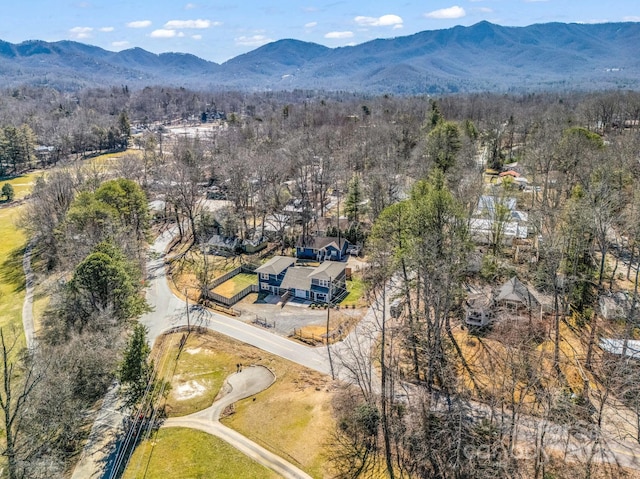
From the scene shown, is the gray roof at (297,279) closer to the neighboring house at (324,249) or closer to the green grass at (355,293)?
the green grass at (355,293)

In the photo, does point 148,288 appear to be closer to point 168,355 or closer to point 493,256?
point 168,355

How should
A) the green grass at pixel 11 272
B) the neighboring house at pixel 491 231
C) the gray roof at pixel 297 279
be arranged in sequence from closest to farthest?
1. the green grass at pixel 11 272
2. the gray roof at pixel 297 279
3. the neighboring house at pixel 491 231

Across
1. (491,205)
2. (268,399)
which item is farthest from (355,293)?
(491,205)

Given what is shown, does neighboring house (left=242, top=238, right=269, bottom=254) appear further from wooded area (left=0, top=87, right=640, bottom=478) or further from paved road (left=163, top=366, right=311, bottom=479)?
paved road (left=163, top=366, right=311, bottom=479)

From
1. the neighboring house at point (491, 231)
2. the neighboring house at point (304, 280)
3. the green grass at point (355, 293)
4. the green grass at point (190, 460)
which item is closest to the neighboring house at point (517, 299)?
the neighboring house at point (491, 231)

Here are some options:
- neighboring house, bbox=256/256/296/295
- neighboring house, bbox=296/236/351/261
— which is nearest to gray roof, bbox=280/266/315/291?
neighboring house, bbox=256/256/296/295

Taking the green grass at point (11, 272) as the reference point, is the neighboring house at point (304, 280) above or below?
above
